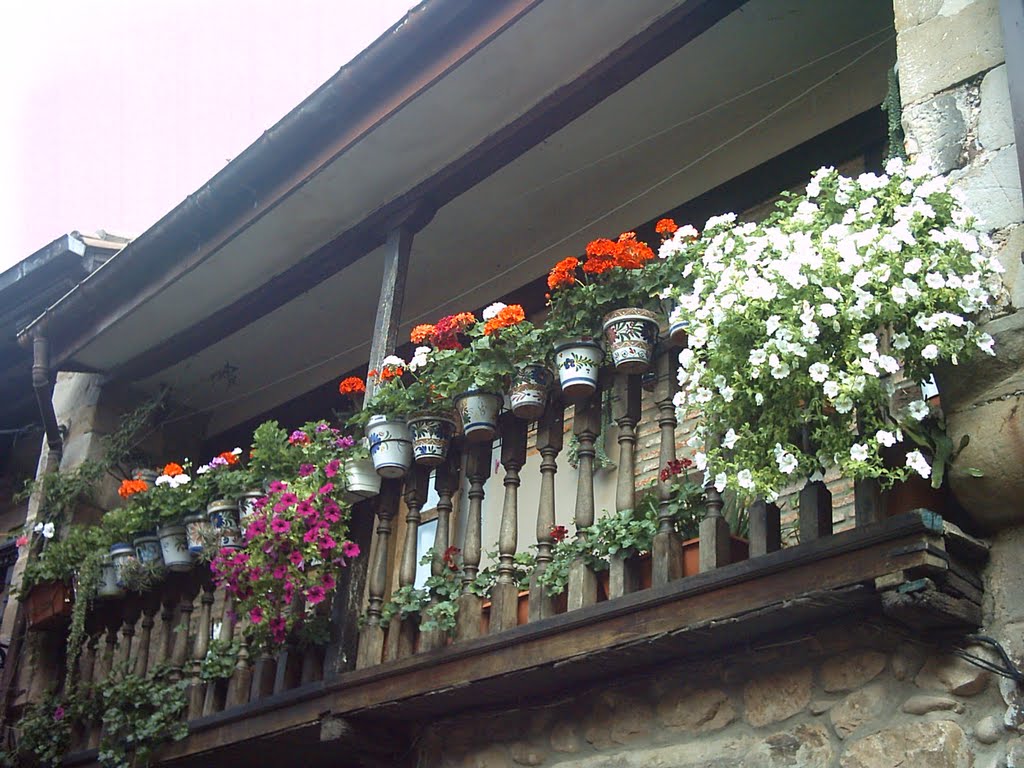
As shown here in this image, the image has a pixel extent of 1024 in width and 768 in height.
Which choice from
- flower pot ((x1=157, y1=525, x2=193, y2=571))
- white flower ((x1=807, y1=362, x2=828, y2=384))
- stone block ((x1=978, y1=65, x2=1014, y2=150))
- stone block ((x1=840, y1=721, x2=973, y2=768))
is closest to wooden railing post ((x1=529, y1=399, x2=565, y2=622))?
stone block ((x1=840, y1=721, x2=973, y2=768))

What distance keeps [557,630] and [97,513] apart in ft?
14.5

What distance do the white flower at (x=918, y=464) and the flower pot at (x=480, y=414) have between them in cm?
186

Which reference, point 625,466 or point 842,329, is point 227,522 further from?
point 842,329

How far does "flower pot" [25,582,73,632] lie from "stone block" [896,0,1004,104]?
16.8ft

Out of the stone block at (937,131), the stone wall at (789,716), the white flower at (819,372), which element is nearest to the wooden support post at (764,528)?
the stone wall at (789,716)

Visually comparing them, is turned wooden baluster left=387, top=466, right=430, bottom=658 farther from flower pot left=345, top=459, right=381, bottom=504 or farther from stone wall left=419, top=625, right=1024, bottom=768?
stone wall left=419, top=625, right=1024, bottom=768

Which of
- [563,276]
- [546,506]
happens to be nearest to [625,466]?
[546,506]

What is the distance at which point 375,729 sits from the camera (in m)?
4.73

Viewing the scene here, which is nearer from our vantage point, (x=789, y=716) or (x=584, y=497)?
(x=789, y=716)

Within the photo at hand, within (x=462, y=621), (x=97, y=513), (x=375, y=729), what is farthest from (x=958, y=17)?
(x=97, y=513)

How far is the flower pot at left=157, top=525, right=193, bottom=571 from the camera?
20.1 feet

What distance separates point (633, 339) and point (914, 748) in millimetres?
1611

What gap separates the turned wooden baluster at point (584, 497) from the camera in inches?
161

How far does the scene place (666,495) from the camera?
3.96 metres
